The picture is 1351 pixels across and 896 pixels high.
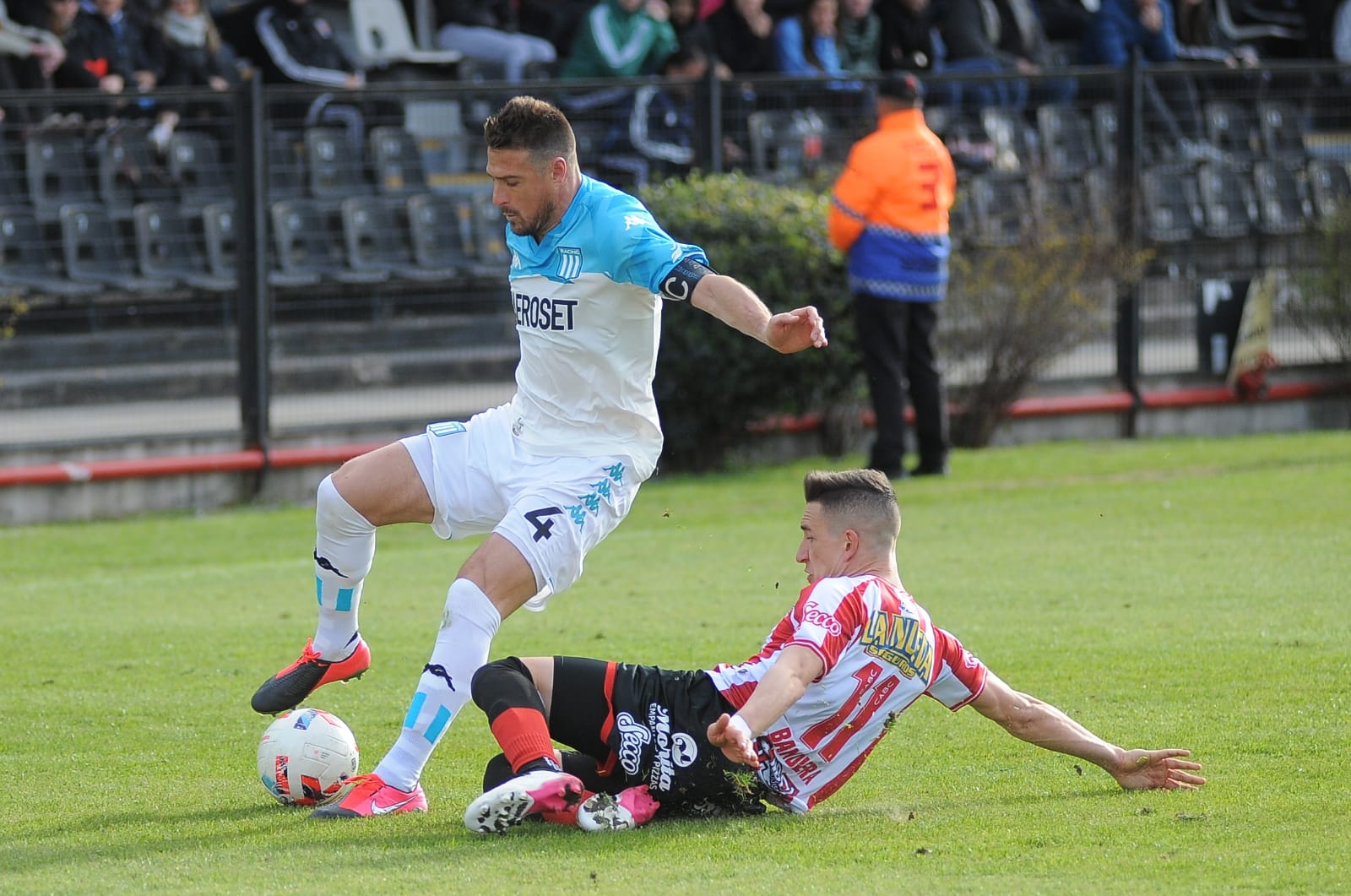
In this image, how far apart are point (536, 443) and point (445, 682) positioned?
0.88m

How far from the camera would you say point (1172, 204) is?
1573 centimetres

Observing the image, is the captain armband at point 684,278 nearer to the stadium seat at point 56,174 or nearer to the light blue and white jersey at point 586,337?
the light blue and white jersey at point 586,337

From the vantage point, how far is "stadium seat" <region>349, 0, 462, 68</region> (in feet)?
55.2

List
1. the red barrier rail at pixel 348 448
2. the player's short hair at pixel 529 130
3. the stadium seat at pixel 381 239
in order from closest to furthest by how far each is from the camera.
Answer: the player's short hair at pixel 529 130
the red barrier rail at pixel 348 448
the stadium seat at pixel 381 239

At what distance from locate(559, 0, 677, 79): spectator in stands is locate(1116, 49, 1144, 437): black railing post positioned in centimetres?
423

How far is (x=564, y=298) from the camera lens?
5.58 meters

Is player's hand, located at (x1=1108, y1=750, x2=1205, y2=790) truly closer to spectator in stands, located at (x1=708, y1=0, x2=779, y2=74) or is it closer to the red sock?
the red sock

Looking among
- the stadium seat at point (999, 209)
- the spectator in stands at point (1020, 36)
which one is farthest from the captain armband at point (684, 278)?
the spectator in stands at point (1020, 36)

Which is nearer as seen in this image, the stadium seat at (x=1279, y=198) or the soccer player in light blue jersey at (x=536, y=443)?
the soccer player in light blue jersey at (x=536, y=443)

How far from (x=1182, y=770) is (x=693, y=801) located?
4.81 feet

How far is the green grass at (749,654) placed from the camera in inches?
179

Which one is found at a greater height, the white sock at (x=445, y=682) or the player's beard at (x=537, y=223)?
the player's beard at (x=537, y=223)

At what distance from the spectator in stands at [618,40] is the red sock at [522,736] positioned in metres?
12.0

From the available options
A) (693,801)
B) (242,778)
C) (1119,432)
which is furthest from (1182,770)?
(1119,432)
